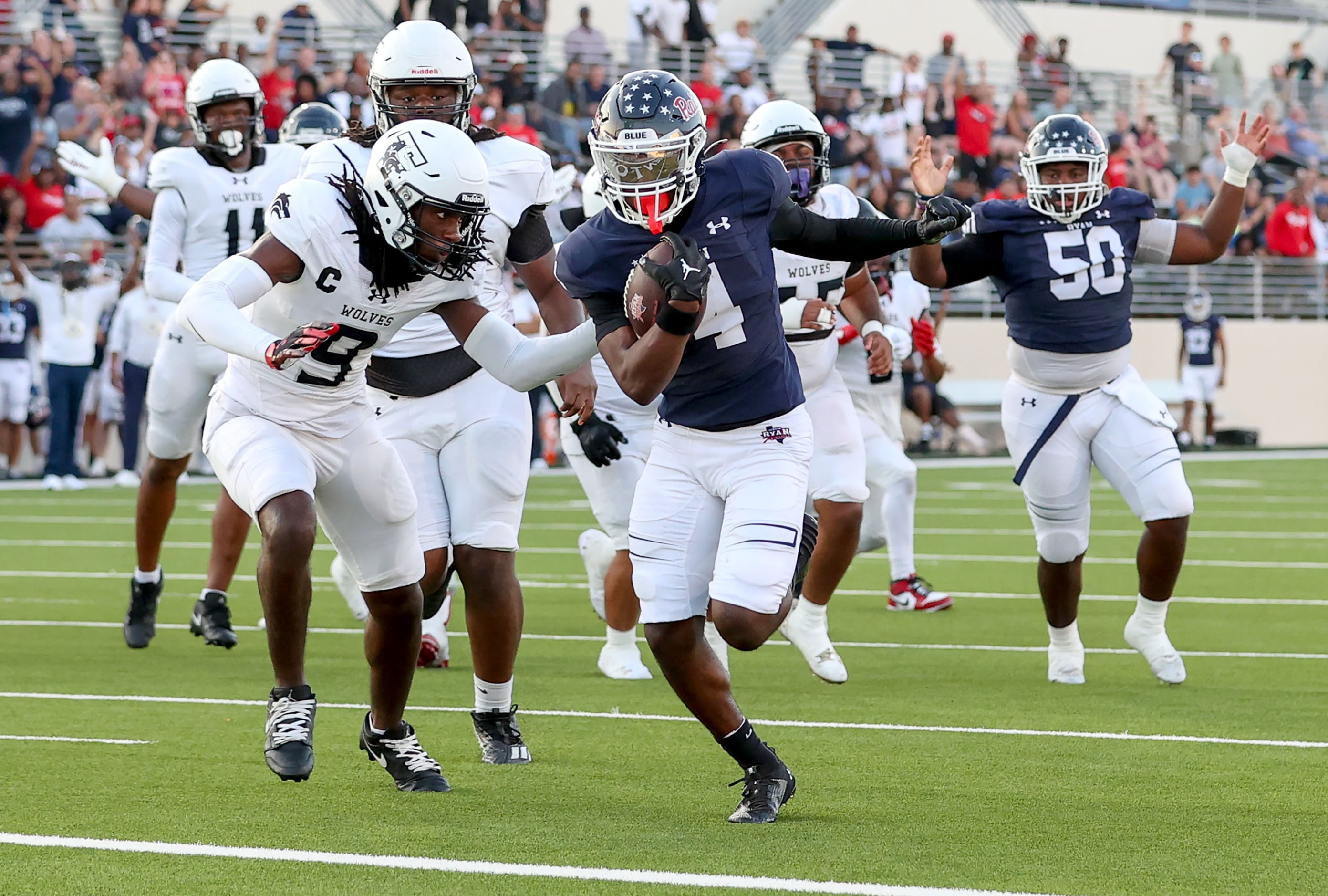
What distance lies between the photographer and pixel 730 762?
5340 mm

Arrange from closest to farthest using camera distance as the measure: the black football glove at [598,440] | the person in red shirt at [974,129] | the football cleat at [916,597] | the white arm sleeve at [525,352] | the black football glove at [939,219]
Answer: the white arm sleeve at [525,352]
the black football glove at [939,219]
the black football glove at [598,440]
the football cleat at [916,597]
the person in red shirt at [974,129]

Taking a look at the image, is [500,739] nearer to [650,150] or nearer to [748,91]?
[650,150]

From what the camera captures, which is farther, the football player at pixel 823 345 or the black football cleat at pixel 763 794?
the football player at pixel 823 345

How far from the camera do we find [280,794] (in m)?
4.85

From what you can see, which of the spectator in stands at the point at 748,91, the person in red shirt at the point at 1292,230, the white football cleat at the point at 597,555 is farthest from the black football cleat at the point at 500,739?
the person in red shirt at the point at 1292,230

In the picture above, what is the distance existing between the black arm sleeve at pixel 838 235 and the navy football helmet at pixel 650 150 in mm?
330

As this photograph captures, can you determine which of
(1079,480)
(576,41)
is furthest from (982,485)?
(1079,480)

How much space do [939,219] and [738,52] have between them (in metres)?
19.0

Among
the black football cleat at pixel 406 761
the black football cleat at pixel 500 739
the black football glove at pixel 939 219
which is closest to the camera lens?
the black football glove at pixel 939 219

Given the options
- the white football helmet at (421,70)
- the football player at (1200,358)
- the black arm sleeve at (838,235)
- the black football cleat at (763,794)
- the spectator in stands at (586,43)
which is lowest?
the football player at (1200,358)

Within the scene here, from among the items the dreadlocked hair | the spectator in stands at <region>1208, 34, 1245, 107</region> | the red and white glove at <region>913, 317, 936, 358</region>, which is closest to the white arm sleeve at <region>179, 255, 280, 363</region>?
the dreadlocked hair

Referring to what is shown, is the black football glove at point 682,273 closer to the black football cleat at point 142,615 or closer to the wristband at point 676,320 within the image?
the wristband at point 676,320

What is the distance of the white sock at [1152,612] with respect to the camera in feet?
22.2

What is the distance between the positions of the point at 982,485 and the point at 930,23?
13802 millimetres
